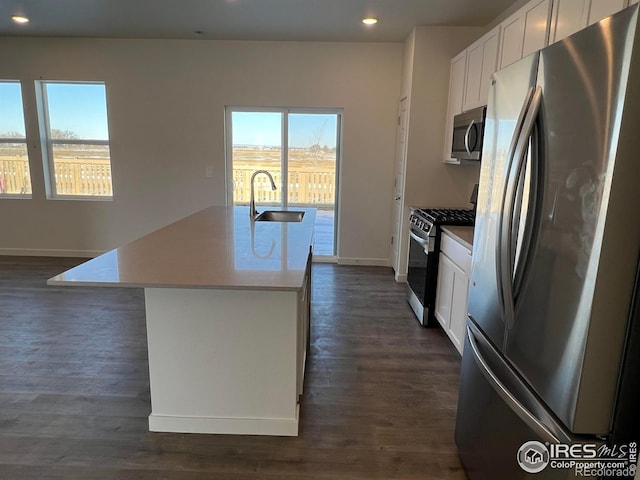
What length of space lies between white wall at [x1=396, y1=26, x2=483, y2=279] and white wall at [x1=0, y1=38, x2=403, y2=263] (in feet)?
2.25

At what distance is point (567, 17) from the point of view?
6.72 ft

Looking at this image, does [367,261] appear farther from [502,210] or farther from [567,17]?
[502,210]

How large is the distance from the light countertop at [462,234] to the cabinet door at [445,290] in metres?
0.21

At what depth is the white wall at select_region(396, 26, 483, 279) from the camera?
4.07m

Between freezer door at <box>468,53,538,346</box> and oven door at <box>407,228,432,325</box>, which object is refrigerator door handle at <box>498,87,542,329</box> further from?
oven door at <box>407,228,432,325</box>

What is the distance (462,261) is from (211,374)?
5.78ft

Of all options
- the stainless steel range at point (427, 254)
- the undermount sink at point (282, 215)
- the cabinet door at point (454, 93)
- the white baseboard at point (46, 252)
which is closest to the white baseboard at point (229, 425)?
the stainless steel range at point (427, 254)

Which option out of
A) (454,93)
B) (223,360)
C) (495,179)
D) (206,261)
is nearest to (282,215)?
(206,261)

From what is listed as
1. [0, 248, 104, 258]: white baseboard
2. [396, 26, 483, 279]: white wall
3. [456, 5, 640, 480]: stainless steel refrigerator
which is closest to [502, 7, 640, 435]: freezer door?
[456, 5, 640, 480]: stainless steel refrigerator

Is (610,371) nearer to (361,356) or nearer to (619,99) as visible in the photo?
(619,99)

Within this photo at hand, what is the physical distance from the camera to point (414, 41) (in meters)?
4.11

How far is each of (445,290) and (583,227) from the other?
2092mm

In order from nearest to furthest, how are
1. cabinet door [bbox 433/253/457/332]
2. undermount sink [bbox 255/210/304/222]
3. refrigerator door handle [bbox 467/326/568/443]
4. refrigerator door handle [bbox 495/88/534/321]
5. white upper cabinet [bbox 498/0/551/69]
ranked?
refrigerator door handle [bbox 467/326/568/443] → refrigerator door handle [bbox 495/88/534/321] → white upper cabinet [bbox 498/0/551/69] → cabinet door [bbox 433/253/457/332] → undermount sink [bbox 255/210/304/222]

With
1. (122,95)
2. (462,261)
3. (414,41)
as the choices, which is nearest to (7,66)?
(122,95)
